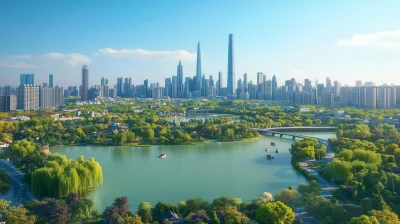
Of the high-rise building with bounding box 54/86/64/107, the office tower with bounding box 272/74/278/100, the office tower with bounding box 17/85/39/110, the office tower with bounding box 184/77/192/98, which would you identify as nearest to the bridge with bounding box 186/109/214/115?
the high-rise building with bounding box 54/86/64/107

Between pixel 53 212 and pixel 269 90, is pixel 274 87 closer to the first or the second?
pixel 269 90

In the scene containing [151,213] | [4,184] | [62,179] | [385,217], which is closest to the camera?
[385,217]

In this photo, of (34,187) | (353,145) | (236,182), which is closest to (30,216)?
(34,187)

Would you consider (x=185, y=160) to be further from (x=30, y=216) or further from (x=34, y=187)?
(x=30, y=216)

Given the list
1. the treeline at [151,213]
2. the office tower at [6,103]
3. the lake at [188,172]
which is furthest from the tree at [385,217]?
the office tower at [6,103]

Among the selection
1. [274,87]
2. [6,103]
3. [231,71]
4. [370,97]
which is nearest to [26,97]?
[6,103]

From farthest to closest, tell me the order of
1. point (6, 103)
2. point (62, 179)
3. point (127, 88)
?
point (127, 88) → point (6, 103) → point (62, 179)

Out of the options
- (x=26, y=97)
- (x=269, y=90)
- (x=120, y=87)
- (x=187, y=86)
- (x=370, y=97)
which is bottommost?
(x=26, y=97)
